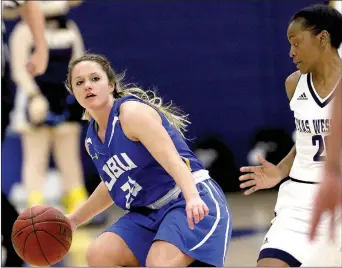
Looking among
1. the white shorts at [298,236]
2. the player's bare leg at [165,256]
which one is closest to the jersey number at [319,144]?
the white shorts at [298,236]

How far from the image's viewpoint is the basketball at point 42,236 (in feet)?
14.3

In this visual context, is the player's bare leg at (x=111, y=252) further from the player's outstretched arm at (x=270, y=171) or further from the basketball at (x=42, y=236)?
the player's outstretched arm at (x=270, y=171)

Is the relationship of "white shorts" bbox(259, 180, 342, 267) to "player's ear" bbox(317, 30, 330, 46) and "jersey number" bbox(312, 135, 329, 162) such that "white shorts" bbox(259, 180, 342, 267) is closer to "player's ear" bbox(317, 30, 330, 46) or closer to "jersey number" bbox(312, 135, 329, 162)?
"jersey number" bbox(312, 135, 329, 162)

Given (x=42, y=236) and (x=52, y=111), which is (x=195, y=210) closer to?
(x=42, y=236)

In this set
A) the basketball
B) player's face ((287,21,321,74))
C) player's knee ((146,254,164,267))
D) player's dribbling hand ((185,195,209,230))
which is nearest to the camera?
player's dribbling hand ((185,195,209,230))

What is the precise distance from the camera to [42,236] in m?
4.36

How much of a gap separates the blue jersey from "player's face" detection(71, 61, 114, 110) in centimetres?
9

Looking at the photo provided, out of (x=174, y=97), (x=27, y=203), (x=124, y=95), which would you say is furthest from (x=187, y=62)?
(x=124, y=95)

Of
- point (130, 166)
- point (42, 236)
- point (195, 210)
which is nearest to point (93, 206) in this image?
point (42, 236)

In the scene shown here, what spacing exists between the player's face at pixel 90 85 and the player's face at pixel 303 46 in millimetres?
954

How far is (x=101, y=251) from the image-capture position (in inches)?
169

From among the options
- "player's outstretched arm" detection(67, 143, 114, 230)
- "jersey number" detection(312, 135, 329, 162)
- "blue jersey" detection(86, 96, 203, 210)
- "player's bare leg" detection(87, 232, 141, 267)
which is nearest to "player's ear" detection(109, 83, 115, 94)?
"blue jersey" detection(86, 96, 203, 210)

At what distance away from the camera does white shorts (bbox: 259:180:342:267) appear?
3.91 meters

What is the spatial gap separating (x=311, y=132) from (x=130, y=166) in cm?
88
